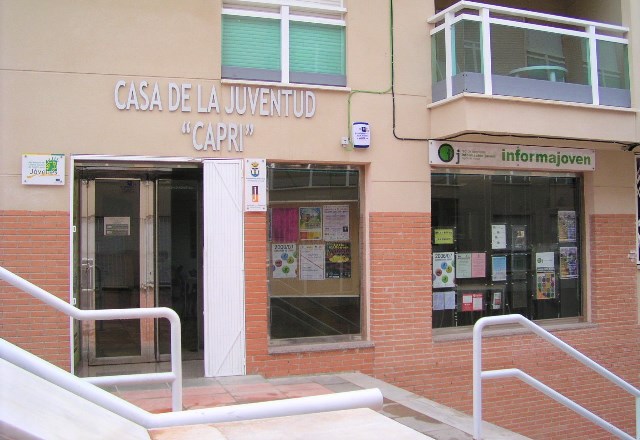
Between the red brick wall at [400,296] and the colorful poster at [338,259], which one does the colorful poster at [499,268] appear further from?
the colorful poster at [338,259]

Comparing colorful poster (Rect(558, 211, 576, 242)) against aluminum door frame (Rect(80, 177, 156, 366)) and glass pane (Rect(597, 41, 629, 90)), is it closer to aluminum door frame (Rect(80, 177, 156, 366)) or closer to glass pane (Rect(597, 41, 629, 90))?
glass pane (Rect(597, 41, 629, 90))

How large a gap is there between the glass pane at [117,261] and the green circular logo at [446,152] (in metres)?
4.11

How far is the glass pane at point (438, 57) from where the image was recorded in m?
8.27

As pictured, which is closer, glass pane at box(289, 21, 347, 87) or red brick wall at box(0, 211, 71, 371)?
red brick wall at box(0, 211, 71, 371)

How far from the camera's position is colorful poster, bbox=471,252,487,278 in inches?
357

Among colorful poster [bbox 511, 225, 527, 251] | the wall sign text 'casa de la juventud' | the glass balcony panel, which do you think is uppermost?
the glass balcony panel

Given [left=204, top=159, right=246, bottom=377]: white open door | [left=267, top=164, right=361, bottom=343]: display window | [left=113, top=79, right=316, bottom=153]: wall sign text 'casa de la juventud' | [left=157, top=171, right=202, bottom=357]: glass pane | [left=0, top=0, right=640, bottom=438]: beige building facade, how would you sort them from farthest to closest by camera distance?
[left=157, top=171, right=202, bottom=357]: glass pane, [left=267, top=164, right=361, bottom=343]: display window, [left=204, top=159, right=246, bottom=377]: white open door, [left=113, top=79, right=316, bottom=153]: wall sign text 'casa de la juventud', [left=0, top=0, right=640, bottom=438]: beige building facade

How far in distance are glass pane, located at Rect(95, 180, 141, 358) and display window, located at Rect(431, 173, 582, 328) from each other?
13.5 feet

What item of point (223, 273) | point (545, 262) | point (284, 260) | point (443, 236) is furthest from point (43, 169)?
point (545, 262)

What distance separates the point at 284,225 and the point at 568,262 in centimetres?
470

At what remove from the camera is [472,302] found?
29.7 ft

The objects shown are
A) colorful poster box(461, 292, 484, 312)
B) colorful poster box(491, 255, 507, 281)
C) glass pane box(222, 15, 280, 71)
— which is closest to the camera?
glass pane box(222, 15, 280, 71)

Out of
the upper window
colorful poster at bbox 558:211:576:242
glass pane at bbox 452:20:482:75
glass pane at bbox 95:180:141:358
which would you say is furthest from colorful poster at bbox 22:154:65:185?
colorful poster at bbox 558:211:576:242

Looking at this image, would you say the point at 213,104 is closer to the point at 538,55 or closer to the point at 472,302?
the point at 538,55
